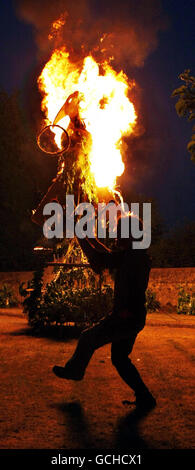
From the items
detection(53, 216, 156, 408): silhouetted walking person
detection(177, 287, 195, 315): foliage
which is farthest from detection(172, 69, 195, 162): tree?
detection(53, 216, 156, 408): silhouetted walking person

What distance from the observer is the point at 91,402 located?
4.44m

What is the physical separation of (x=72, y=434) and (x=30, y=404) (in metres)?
0.89

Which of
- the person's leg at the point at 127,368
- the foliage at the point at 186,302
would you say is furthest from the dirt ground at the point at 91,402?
the foliage at the point at 186,302

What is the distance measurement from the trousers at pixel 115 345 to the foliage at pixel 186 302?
9.02 metres

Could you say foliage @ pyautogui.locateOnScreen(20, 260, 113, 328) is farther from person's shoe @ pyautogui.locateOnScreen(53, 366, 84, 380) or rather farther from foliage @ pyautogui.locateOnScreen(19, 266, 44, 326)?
person's shoe @ pyautogui.locateOnScreen(53, 366, 84, 380)

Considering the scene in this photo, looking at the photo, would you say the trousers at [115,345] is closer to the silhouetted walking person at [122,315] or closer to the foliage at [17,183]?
the silhouetted walking person at [122,315]

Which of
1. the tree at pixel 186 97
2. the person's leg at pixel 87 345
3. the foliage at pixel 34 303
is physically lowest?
the person's leg at pixel 87 345

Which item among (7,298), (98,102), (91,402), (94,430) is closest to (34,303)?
(98,102)

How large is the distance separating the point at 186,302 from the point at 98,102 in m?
7.81

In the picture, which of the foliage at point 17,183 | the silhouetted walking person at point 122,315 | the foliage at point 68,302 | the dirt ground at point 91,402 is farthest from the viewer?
the foliage at point 17,183

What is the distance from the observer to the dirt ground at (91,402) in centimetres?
345

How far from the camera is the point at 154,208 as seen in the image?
2092cm
